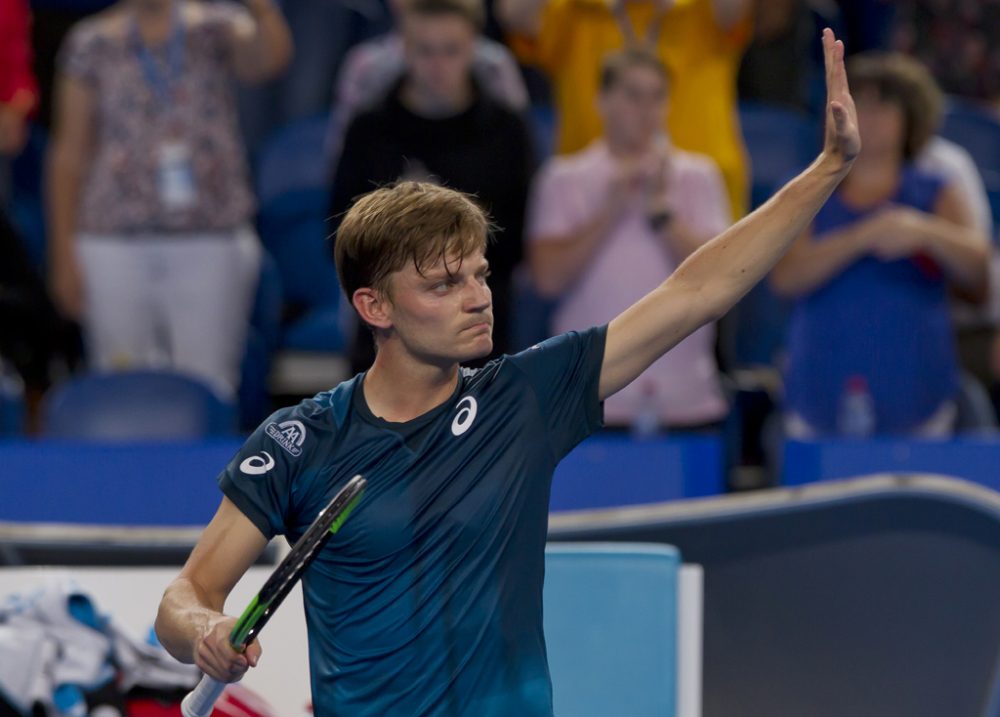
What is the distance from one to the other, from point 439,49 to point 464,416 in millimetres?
3089

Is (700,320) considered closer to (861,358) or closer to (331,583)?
(331,583)

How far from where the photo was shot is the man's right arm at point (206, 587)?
2393 mm

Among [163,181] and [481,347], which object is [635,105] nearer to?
[163,181]

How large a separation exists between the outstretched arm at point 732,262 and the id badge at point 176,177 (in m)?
3.50

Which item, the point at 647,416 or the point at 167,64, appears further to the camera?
the point at 167,64

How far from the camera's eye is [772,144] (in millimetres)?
7012

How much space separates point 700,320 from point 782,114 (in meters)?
4.55

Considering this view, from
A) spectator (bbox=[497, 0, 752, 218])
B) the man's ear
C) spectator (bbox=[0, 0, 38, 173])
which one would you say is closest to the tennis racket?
the man's ear

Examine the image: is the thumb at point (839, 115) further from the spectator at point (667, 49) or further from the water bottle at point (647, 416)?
the spectator at point (667, 49)

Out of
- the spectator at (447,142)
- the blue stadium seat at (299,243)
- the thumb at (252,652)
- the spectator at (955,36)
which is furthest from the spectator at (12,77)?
the thumb at (252,652)

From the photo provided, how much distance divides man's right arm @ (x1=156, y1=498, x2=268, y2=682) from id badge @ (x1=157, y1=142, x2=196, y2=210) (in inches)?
136

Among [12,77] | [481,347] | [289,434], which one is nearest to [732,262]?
[481,347]

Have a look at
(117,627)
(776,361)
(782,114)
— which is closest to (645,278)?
(776,361)

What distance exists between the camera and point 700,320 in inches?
105
